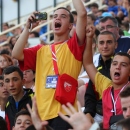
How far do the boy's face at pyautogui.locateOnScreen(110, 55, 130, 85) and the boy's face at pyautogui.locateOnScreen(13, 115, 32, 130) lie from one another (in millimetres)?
1098

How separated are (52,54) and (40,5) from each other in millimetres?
13871

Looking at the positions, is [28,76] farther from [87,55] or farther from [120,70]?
[120,70]

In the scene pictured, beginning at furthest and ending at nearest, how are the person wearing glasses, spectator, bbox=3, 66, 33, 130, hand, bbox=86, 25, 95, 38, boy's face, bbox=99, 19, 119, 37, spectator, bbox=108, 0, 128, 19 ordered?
spectator, bbox=108, 0, 128, 19 → boy's face, bbox=99, 19, 119, 37 → the person wearing glasses → spectator, bbox=3, 66, 33, 130 → hand, bbox=86, 25, 95, 38

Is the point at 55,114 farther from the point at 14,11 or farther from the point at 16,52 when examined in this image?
the point at 14,11

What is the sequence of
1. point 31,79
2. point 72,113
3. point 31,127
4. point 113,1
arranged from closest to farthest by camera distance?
1. point 72,113
2. point 31,127
3. point 31,79
4. point 113,1

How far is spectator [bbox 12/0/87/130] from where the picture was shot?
287 inches

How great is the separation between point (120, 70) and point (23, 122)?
127 cm

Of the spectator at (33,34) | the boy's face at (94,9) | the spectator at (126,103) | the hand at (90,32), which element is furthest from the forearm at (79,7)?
the spectator at (33,34)

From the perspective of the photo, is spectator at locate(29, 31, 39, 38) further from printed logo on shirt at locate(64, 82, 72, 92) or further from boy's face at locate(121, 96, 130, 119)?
boy's face at locate(121, 96, 130, 119)

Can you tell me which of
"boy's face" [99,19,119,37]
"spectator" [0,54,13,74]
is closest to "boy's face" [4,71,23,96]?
"boy's face" [99,19,119,37]

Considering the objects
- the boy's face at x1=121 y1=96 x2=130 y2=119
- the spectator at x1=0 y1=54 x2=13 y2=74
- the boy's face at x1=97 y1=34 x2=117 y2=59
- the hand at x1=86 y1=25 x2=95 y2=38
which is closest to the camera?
the boy's face at x1=121 y1=96 x2=130 y2=119

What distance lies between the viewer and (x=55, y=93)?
7270 millimetres

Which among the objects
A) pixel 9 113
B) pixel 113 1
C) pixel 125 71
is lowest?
pixel 9 113

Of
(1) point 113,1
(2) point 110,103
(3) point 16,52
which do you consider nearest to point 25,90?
(3) point 16,52
